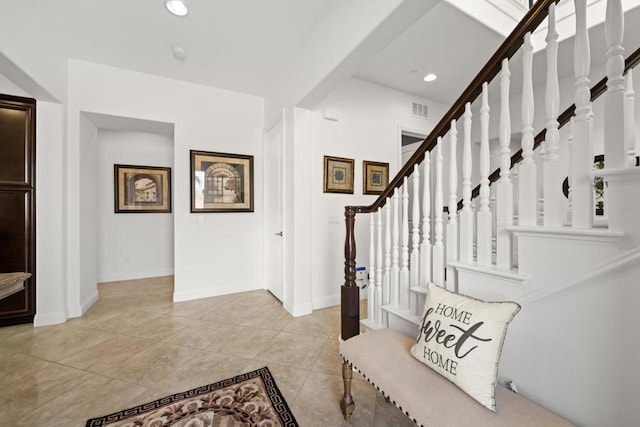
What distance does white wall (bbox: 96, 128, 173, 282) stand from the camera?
163 inches

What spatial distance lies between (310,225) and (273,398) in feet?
5.63

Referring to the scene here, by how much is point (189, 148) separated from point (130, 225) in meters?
2.10

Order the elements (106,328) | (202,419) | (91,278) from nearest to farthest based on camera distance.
Result: (202,419) → (106,328) → (91,278)

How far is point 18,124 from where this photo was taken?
253 cm

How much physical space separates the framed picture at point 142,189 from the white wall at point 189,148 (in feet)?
3.98

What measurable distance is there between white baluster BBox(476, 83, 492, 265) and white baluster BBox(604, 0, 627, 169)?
0.40 meters

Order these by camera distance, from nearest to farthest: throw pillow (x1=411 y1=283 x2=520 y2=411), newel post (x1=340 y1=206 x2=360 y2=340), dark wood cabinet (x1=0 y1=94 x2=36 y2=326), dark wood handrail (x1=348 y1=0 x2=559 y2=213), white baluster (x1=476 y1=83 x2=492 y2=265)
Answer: throw pillow (x1=411 y1=283 x2=520 y2=411)
dark wood handrail (x1=348 y1=0 x2=559 y2=213)
white baluster (x1=476 y1=83 x2=492 y2=265)
newel post (x1=340 y1=206 x2=360 y2=340)
dark wood cabinet (x1=0 y1=94 x2=36 y2=326)

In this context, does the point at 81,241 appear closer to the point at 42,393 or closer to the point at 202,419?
the point at 42,393

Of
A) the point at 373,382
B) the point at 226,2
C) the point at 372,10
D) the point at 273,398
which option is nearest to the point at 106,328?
the point at 273,398

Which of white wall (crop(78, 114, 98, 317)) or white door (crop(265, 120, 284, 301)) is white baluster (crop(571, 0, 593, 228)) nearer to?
white door (crop(265, 120, 284, 301))

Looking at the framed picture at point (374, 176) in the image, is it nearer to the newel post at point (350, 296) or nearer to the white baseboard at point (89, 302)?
the newel post at point (350, 296)

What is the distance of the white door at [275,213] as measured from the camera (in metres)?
3.22

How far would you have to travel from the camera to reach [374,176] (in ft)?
11.4

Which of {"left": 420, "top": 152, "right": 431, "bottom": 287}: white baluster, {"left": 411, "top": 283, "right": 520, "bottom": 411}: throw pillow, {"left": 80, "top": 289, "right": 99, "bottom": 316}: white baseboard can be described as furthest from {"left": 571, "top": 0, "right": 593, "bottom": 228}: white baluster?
{"left": 80, "top": 289, "right": 99, "bottom": 316}: white baseboard
